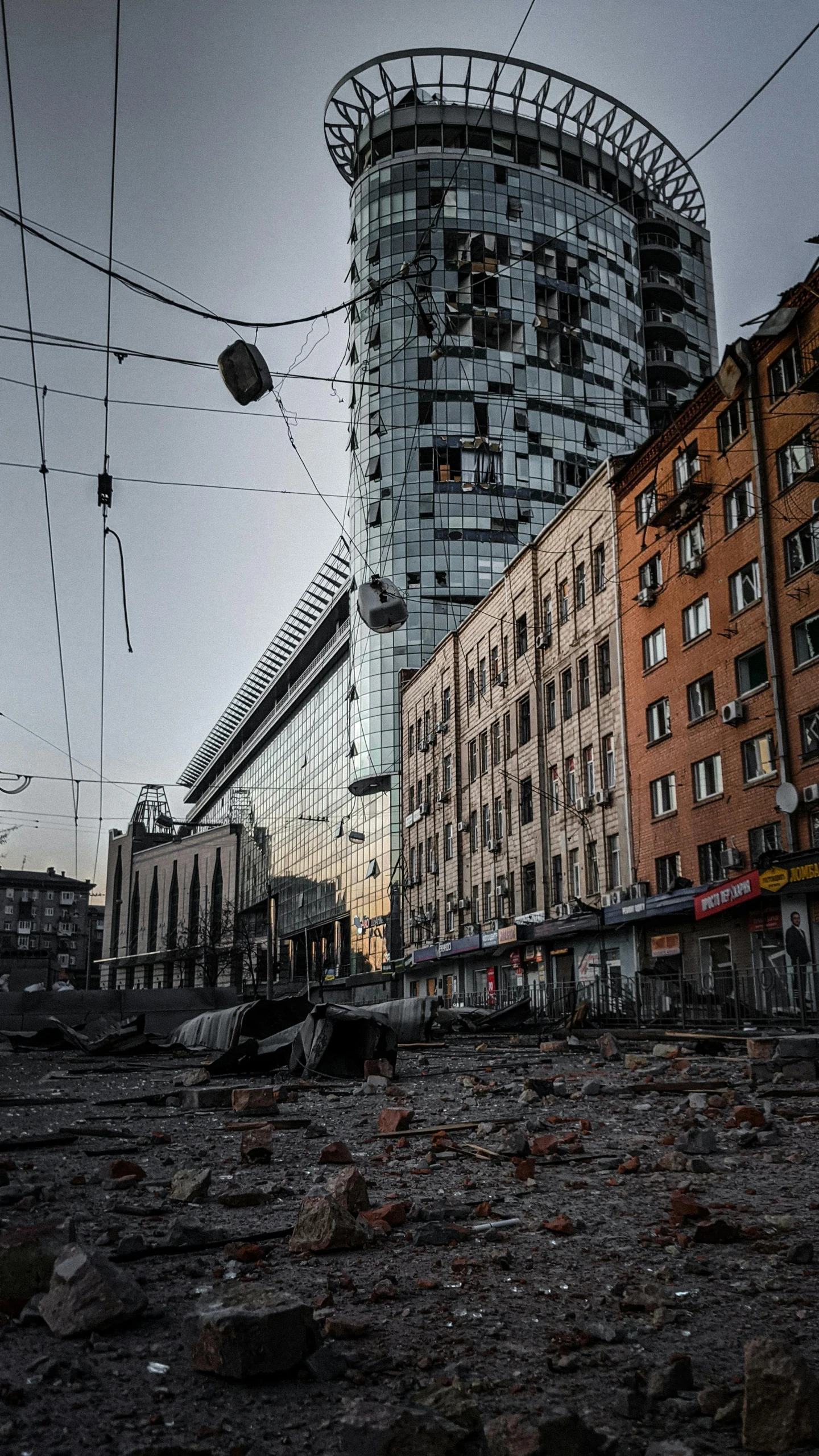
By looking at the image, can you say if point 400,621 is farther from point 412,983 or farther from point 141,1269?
point 412,983

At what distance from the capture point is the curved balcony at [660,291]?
286ft

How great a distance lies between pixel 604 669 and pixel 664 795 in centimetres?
624

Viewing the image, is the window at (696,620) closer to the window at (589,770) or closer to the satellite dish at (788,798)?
the satellite dish at (788,798)

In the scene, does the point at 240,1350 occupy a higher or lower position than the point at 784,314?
lower

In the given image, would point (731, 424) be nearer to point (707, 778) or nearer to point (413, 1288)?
point (707, 778)

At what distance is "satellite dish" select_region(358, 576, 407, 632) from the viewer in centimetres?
1471

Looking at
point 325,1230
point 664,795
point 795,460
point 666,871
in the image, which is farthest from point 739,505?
point 325,1230

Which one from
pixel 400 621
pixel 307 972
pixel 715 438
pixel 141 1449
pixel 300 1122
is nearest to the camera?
pixel 141 1449

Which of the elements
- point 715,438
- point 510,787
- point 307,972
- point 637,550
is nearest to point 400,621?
point 715,438

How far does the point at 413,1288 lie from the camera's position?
386cm

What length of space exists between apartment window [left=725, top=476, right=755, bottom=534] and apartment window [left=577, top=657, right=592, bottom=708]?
9729 mm

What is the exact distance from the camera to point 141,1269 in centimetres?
412

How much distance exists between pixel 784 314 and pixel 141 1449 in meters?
26.5

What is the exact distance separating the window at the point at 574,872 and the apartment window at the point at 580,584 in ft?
29.4
